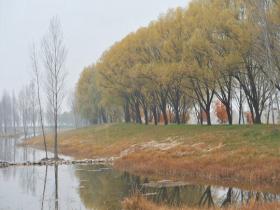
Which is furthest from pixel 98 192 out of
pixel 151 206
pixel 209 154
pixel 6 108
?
pixel 6 108

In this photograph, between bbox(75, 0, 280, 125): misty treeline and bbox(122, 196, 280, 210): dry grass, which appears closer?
bbox(122, 196, 280, 210): dry grass

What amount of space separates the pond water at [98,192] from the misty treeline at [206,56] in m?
13.1

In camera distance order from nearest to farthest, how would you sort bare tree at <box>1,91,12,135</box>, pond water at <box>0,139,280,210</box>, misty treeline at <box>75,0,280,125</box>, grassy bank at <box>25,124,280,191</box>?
pond water at <box>0,139,280,210</box> → grassy bank at <box>25,124,280,191</box> → misty treeline at <box>75,0,280,125</box> → bare tree at <box>1,91,12,135</box>

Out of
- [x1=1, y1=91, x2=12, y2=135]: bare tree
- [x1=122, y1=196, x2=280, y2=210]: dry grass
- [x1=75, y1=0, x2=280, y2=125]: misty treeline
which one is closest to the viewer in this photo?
[x1=122, y1=196, x2=280, y2=210]: dry grass

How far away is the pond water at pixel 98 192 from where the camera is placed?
20516 millimetres

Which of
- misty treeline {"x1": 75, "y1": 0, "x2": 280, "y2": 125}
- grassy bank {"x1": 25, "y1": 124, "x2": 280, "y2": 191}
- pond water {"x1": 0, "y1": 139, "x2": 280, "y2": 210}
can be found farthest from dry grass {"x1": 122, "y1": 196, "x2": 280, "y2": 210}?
misty treeline {"x1": 75, "y1": 0, "x2": 280, "y2": 125}

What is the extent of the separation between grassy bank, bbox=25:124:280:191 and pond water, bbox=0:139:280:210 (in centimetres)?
258

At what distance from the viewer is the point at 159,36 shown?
53781 millimetres

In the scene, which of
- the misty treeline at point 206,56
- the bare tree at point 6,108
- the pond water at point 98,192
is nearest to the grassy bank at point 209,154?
the pond water at point 98,192

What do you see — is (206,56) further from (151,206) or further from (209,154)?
(151,206)

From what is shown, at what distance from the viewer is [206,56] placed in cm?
4391

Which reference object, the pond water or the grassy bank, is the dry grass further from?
the grassy bank

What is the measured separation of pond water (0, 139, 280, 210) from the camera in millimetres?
20516

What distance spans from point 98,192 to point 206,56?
24.0 metres
